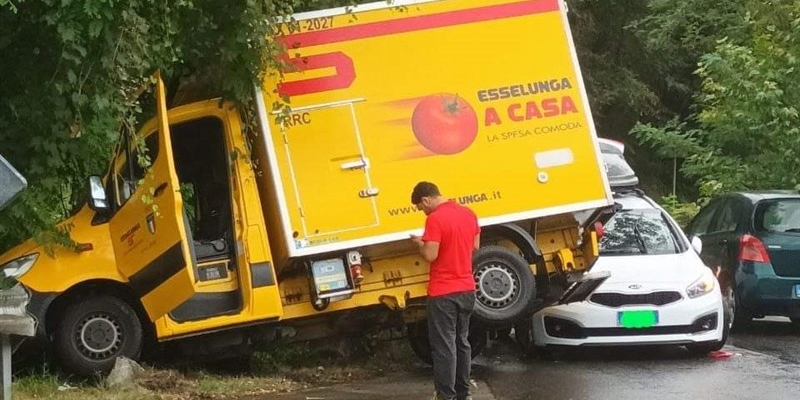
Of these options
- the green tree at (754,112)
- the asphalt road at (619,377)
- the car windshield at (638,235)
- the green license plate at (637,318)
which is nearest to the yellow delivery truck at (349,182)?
the asphalt road at (619,377)

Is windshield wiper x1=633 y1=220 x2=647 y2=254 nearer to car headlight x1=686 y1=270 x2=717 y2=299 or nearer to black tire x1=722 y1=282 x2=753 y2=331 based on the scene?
car headlight x1=686 y1=270 x2=717 y2=299

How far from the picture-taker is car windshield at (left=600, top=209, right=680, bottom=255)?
11422 mm

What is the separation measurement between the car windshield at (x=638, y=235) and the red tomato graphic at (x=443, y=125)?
2744 millimetres

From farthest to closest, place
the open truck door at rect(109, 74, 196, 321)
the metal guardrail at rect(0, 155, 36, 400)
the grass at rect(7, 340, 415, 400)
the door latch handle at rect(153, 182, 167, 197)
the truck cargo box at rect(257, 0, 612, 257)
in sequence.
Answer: the truck cargo box at rect(257, 0, 612, 257)
the grass at rect(7, 340, 415, 400)
the door latch handle at rect(153, 182, 167, 197)
the open truck door at rect(109, 74, 196, 321)
the metal guardrail at rect(0, 155, 36, 400)

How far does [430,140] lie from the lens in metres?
9.20

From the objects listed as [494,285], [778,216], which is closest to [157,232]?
[494,285]

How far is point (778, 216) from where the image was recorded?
13.0 metres

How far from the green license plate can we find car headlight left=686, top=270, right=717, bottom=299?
448 millimetres

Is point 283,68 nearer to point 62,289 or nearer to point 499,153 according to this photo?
point 499,153

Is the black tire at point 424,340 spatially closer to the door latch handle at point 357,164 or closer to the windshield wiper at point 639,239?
the windshield wiper at point 639,239

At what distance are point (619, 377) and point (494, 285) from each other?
5.16ft

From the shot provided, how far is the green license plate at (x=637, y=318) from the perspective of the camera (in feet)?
34.7

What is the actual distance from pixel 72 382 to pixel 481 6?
4.58 metres

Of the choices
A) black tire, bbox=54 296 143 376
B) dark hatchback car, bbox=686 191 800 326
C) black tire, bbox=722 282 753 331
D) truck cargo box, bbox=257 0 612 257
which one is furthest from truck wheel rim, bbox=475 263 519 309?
dark hatchback car, bbox=686 191 800 326
